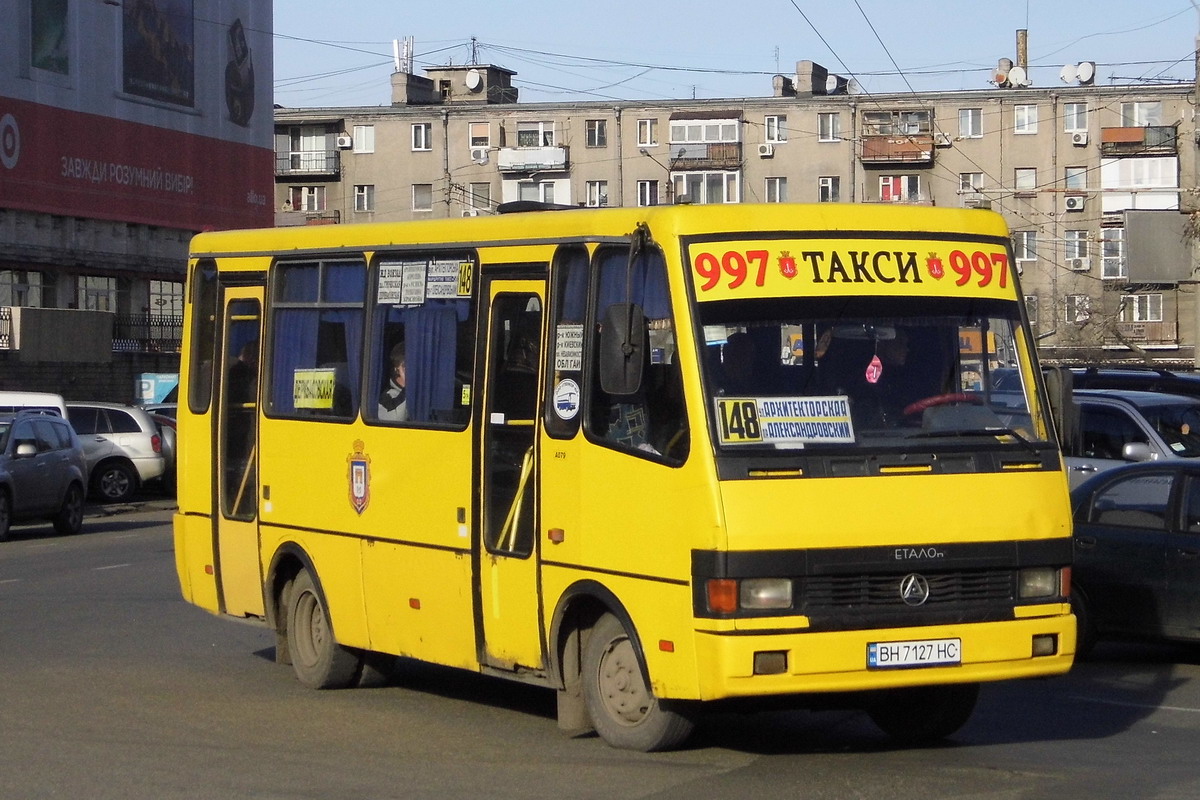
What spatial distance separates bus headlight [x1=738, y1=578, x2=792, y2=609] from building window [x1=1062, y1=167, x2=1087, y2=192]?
7130 cm

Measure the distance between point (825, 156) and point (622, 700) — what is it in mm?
71639

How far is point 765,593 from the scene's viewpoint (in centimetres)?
773

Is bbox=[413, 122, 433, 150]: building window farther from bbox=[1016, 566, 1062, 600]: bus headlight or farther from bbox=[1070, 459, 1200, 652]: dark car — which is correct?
bbox=[1016, 566, 1062, 600]: bus headlight

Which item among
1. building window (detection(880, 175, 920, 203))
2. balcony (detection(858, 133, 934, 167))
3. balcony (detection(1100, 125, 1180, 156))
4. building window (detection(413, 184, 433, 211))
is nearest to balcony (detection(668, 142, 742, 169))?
balcony (detection(858, 133, 934, 167))

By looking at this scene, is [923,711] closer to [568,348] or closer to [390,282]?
[568,348]

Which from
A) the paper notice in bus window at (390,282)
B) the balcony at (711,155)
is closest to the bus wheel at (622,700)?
the paper notice in bus window at (390,282)

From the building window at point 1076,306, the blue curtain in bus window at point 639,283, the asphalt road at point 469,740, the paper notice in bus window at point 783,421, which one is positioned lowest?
the asphalt road at point 469,740

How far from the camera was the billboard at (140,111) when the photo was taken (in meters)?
55.1

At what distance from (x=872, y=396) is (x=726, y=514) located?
38.0 inches

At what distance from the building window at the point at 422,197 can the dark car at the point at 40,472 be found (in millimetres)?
57013

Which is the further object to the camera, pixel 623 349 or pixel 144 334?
pixel 144 334

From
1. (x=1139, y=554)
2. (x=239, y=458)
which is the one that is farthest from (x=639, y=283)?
(x=1139, y=554)

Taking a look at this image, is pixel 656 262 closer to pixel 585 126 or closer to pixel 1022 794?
pixel 1022 794

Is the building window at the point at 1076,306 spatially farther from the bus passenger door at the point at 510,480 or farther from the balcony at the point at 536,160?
the bus passenger door at the point at 510,480
